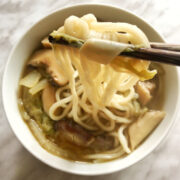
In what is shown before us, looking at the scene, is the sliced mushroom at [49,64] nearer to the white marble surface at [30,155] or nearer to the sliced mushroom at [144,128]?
the white marble surface at [30,155]

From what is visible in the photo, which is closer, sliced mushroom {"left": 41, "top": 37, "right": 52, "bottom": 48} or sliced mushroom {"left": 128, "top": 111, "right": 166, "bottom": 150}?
sliced mushroom {"left": 128, "top": 111, "right": 166, "bottom": 150}

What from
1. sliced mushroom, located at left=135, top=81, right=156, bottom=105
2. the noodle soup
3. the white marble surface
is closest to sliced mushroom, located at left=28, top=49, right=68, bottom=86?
the noodle soup

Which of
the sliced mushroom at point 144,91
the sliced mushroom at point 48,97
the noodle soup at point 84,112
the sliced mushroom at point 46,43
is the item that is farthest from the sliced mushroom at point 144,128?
the sliced mushroom at point 46,43

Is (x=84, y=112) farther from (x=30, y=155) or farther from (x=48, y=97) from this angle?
(x=30, y=155)

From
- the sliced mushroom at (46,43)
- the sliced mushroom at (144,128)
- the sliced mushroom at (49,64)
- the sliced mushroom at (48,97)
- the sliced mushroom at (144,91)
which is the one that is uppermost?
the sliced mushroom at (46,43)

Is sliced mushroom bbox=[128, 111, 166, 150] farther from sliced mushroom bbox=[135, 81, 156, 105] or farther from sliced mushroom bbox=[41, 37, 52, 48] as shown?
sliced mushroom bbox=[41, 37, 52, 48]

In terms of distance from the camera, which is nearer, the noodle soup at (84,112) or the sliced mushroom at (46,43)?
the noodle soup at (84,112)
